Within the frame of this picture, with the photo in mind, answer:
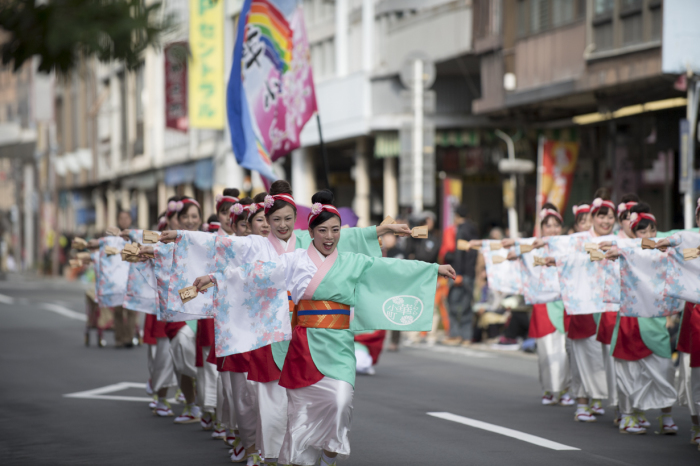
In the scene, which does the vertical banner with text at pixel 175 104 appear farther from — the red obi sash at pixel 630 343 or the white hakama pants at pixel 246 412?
the white hakama pants at pixel 246 412

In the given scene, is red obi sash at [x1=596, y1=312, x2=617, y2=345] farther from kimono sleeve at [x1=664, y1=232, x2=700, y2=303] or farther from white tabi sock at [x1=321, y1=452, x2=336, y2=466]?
white tabi sock at [x1=321, y1=452, x2=336, y2=466]

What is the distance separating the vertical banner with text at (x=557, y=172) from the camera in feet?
65.0

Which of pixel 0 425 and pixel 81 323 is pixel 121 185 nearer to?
pixel 81 323

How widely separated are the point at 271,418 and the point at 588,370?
4089 mm

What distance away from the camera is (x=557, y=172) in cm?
2006

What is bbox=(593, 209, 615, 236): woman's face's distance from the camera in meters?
10.2

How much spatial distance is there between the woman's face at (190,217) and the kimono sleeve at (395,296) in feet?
10.3

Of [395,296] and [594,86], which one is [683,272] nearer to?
[395,296]

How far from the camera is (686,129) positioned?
1395 centimetres

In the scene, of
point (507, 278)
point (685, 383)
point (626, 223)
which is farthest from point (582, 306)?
point (507, 278)

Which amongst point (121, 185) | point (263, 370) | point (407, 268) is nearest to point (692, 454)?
point (407, 268)

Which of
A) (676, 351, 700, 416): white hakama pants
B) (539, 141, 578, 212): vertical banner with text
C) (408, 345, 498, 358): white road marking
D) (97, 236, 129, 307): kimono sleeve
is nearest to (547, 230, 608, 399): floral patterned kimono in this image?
(676, 351, 700, 416): white hakama pants

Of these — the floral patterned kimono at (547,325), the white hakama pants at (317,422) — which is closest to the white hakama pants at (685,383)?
the floral patterned kimono at (547,325)

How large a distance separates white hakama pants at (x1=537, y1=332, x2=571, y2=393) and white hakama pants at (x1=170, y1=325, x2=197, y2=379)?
3.75 meters
